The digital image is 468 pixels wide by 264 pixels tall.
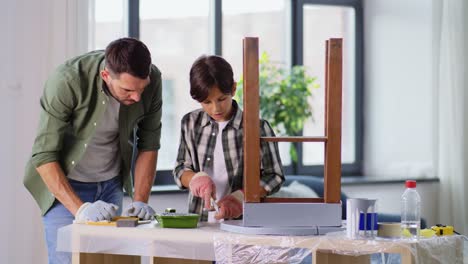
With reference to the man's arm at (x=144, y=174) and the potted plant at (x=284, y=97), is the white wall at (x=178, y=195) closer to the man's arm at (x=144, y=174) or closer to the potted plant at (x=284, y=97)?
the potted plant at (x=284, y=97)

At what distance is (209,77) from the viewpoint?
244 cm

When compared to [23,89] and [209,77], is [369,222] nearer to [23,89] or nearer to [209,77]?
[209,77]

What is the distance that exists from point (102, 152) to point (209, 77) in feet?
1.65

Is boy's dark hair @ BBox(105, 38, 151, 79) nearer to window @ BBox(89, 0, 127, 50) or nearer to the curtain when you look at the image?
window @ BBox(89, 0, 127, 50)

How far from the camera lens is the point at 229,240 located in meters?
2.23

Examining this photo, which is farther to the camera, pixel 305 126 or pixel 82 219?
pixel 305 126

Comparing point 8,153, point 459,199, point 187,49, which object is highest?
point 187,49

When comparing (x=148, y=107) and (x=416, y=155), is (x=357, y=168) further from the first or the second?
(x=148, y=107)

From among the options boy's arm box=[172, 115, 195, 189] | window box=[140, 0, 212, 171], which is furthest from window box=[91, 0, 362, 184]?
boy's arm box=[172, 115, 195, 189]

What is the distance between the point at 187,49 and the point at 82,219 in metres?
2.42

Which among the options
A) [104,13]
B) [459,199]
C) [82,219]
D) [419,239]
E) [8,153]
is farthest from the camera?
[459,199]

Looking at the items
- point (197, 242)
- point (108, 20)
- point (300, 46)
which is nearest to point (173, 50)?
point (108, 20)

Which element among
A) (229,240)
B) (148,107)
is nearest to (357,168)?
(148,107)

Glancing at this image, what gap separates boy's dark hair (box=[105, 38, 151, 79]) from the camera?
7.89ft
